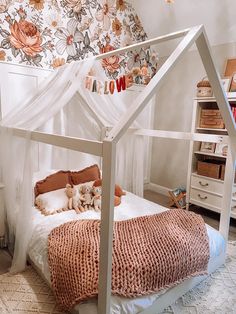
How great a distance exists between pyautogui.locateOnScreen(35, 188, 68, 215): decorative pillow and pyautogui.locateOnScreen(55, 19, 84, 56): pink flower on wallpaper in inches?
68.0

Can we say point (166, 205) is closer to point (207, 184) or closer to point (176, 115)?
point (207, 184)

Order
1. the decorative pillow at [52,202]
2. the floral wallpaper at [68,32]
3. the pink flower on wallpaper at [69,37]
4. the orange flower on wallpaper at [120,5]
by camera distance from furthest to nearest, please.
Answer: the orange flower on wallpaper at [120,5]
the pink flower on wallpaper at [69,37]
the floral wallpaper at [68,32]
the decorative pillow at [52,202]

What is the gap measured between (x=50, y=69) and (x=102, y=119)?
33.5 inches

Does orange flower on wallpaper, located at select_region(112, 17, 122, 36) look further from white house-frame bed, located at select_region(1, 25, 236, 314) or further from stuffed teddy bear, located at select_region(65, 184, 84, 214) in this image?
stuffed teddy bear, located at select_region(65, 184, 84, 214)

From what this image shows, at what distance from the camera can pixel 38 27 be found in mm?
2723

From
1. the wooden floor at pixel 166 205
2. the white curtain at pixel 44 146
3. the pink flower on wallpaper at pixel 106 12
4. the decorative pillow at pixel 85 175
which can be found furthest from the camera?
the pink flower on wallpaper at pixel 106 12

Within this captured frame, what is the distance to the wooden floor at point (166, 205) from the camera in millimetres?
2206

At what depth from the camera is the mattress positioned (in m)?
1.44

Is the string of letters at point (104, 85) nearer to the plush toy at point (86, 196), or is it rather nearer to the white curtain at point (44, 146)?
the white curtain at point (44, 146)

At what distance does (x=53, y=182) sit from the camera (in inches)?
102

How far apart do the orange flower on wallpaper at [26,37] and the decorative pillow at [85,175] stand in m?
1.44

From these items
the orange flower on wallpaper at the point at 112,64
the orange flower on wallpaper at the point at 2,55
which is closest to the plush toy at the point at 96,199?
the orange flower on wallpaper at the point at 2,55

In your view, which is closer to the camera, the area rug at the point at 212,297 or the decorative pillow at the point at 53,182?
the area rug at the point at 212,297

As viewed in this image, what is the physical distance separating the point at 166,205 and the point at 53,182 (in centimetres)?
194
